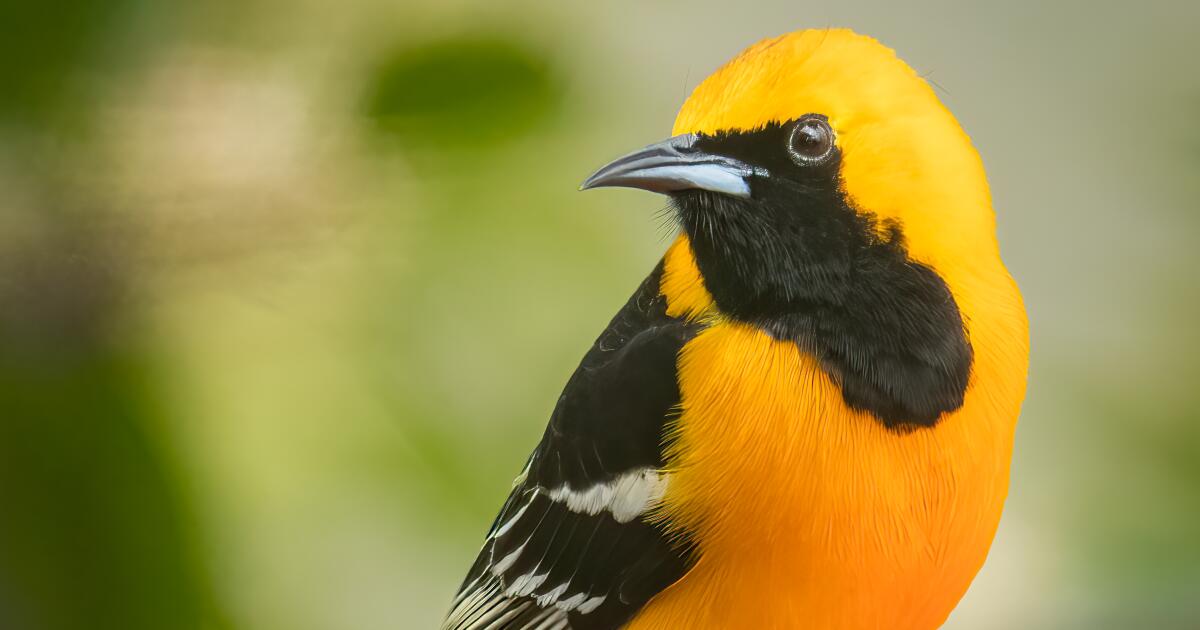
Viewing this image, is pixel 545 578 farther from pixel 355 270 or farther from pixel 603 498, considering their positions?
pixel 355 270

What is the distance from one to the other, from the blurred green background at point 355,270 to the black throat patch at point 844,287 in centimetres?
76

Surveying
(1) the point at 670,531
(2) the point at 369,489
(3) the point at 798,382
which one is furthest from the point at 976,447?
(2) the point at 369,489

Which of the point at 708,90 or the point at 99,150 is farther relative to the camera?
the point at 99,150

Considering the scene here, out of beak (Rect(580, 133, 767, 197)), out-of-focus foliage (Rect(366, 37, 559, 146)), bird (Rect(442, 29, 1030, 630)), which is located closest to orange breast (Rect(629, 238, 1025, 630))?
bird (Rect(442, 29, 1030, 630))

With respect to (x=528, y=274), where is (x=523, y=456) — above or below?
below

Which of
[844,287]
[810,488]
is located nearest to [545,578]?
[810,488]

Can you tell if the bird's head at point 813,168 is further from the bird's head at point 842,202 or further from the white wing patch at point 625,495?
the white wing patch at point 625,495

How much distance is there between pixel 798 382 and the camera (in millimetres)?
997

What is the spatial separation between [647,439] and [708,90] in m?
0.36

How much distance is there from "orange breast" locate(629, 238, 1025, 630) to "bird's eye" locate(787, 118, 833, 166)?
0.17 meters

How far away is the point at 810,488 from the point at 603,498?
252mm

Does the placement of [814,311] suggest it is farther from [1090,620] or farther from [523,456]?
[1090,620]

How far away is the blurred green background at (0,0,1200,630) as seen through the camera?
1689mm

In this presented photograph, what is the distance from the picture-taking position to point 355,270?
1832 millimetres
